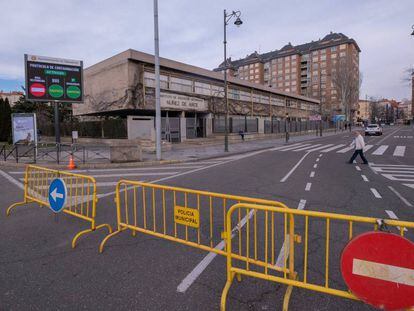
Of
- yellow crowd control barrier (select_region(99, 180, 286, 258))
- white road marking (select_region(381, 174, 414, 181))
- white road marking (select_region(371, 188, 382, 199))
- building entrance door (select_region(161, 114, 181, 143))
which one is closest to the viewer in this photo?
yellow crowd control barrier (select_region(99, 180, 286, 258))

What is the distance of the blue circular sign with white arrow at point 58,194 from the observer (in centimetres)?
484

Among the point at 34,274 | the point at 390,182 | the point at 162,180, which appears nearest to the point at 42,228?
the point at 34,274

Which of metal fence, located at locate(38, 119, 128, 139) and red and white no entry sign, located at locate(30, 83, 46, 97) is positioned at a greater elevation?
red and white no entry sign, located at locate(30, 83, 46, 97)

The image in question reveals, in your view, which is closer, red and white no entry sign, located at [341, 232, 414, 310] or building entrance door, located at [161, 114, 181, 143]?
red and white no entry sign, located at [341, 232, 414, 310]

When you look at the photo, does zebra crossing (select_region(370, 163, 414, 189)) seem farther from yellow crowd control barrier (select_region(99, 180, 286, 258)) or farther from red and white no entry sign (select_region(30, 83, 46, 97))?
red and white no entry sign (select_region(30, 83, 46, 97))

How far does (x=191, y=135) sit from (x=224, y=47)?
37.2 feet

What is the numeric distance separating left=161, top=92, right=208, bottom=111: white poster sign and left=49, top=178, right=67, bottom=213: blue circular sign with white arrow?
21.2m

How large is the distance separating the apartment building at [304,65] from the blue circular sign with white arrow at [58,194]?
91.5 m

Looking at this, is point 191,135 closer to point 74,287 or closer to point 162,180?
point 162,180

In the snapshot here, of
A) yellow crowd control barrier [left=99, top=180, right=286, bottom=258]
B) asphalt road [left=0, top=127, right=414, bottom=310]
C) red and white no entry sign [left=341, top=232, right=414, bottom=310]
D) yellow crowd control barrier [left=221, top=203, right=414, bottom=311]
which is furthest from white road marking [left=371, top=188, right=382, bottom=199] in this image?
red and white no entry sign [left=341, top=232, right=414, bottom=310]

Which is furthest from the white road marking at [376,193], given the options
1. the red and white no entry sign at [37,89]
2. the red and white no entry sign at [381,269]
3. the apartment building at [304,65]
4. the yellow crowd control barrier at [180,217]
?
the apartment building at [304,65]

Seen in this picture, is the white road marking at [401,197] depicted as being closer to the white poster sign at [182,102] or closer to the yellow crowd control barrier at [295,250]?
the yellow crowd control barrier at [295,250]

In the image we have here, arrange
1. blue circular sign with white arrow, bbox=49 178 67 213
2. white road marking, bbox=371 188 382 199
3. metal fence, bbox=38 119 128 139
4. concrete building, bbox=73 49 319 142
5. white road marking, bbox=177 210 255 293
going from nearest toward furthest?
white road marking, bbox=177 210 255 293
blue circular sign with white arrow, bbox=49 178 67 213
white road marking, bbox=371 188 382 199
concrete building, bbox=73 49 319 142
metal fence, bbox=38 119 128 139

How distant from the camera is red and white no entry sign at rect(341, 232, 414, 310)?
219cm
